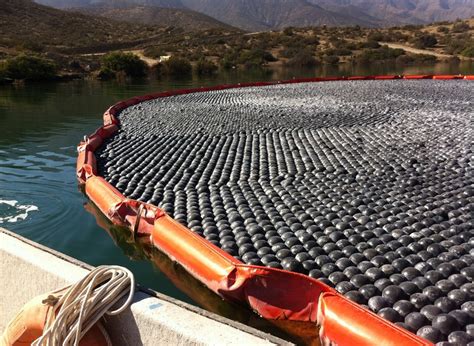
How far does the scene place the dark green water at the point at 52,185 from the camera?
5.11 m

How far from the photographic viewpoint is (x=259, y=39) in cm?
4700

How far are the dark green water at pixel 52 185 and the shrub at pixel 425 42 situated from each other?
3489cm

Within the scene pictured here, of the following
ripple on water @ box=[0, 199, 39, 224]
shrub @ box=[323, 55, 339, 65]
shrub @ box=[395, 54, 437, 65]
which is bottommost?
shrub @ box=[323, 55, 339, 65]

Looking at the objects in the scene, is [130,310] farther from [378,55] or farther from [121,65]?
[378,55]

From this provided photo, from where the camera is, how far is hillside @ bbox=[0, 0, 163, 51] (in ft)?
120

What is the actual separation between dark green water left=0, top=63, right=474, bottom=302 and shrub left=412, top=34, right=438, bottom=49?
3489cm

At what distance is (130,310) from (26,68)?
26.7 meters

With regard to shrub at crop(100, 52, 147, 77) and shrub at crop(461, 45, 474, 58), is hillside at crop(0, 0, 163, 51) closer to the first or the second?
shrub at crop(100, 52, 147, 77)

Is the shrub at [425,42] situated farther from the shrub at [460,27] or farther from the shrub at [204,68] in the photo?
the shrub at [204,68]

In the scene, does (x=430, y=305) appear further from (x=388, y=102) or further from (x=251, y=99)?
(x=251, y=99)

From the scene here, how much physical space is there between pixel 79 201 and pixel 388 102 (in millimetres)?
10107

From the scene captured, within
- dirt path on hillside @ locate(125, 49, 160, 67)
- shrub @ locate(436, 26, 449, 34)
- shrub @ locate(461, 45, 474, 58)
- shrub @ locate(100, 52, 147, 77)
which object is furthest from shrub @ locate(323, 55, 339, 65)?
shrub @ locate(436, 26, 449, 34)

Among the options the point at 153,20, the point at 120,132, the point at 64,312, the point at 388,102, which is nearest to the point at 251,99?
the point at 388,102

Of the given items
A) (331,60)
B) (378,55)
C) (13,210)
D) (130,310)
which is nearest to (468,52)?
(378,55)
